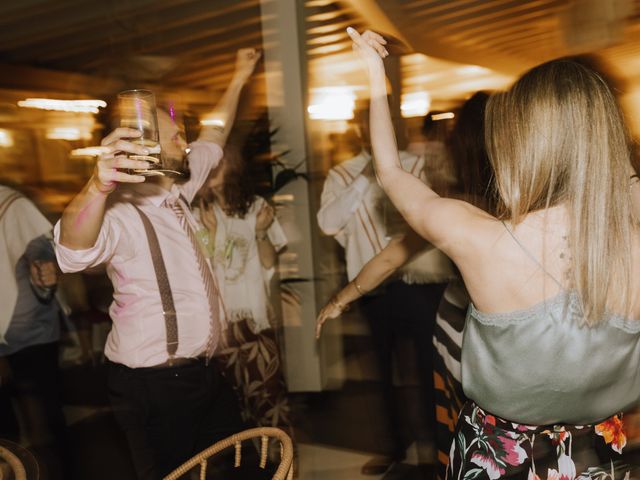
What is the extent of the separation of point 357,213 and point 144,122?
148cm

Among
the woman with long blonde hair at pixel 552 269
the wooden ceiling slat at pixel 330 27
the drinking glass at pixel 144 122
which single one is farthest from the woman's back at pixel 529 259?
the wooden ceiling slat at pixel 330 27

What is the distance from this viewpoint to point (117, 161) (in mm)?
1115

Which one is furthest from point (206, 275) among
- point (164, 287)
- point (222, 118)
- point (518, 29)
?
point (518, 29)

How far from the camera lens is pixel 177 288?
4.91 feet

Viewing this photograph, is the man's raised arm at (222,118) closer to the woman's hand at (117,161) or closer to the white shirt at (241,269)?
the white shirt at (241,269)

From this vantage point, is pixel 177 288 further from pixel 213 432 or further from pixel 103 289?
pixel 103 289

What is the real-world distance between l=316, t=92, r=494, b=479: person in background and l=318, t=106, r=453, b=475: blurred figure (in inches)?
14.5

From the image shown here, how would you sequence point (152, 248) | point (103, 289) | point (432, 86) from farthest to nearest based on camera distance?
point (432, 86) < point (103, 289) < point (152, 248)

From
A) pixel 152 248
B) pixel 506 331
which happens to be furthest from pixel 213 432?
pixel 506 331

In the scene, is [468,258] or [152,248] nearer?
[468,258]

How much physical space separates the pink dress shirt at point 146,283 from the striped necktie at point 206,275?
0.05 feet

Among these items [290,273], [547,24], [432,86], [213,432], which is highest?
[547,24]

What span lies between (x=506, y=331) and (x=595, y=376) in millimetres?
182

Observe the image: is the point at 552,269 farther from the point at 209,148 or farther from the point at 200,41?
the point at 200,41
